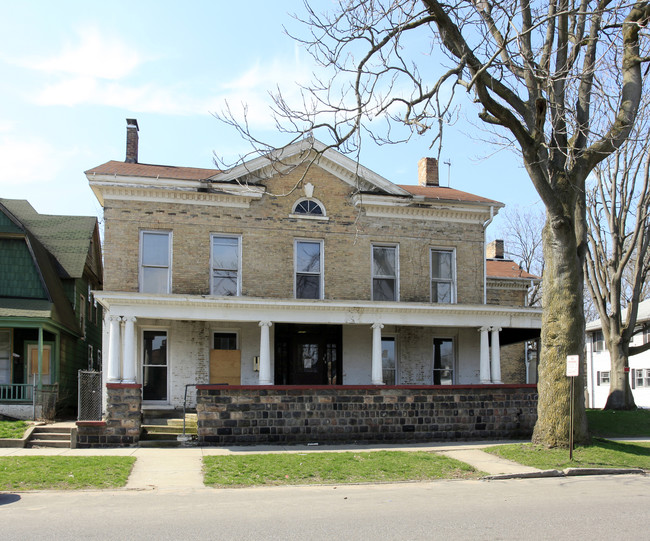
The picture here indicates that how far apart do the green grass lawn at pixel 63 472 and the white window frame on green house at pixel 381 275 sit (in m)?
9.33

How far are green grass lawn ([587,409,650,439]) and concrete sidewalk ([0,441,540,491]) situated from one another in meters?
4.71

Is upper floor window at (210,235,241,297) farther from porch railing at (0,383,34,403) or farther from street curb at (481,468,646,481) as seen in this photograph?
street curb at (481,468,646,481)

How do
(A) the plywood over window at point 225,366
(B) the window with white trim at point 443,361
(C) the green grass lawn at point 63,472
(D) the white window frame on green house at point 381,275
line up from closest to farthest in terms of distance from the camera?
1. (C) the green grass lawn at point 63,472
2. (A) the plywood over window at point 225,366
3. (D) the white window frame on green house at point 381,275
4. (B) the window with white trim at point 443,361

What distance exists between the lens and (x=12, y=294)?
65.2 feet

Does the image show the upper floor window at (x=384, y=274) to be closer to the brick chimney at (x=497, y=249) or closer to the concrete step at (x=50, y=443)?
the concrete step at (x=50, y=443)

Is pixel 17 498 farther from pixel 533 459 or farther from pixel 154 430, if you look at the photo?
pixel 533 459

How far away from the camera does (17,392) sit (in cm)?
1920

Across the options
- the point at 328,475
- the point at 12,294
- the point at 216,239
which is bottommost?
the point at 328,475

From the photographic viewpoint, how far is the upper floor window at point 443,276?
67.9 ft

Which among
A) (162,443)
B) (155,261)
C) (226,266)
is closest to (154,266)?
(155,261)

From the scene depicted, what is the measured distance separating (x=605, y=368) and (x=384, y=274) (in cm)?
2664

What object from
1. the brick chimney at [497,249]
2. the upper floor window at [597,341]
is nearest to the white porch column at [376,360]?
the brick chimney at [497,249]

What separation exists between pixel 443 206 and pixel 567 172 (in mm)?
6693

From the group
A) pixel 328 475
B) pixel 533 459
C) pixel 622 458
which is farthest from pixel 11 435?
pixel 622 458
